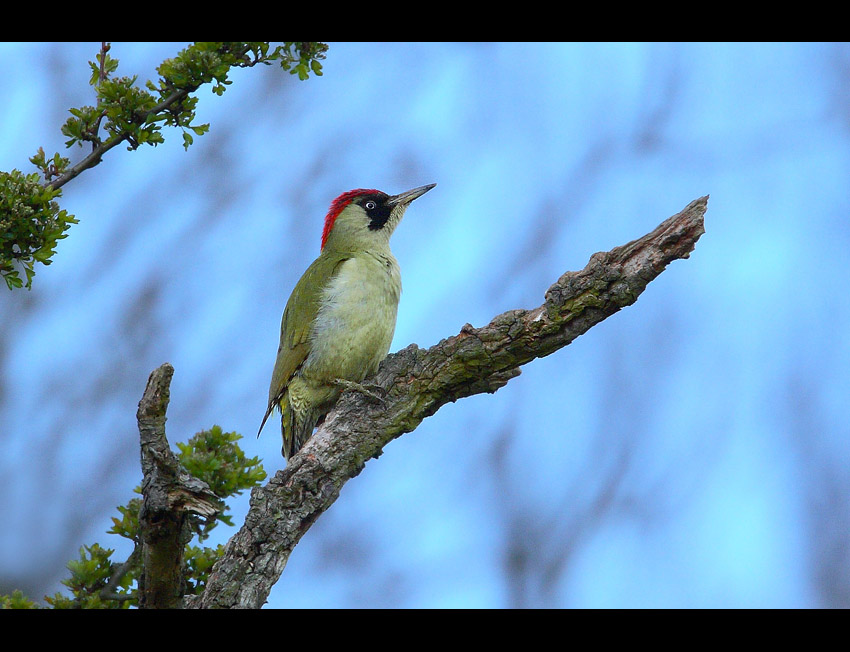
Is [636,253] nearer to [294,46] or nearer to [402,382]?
[402,382]

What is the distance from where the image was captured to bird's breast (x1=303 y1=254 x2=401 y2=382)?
516 cm

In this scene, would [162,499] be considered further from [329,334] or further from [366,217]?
[366,217]

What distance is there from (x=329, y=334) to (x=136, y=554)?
180 cm

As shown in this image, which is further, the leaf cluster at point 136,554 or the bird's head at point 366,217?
the bird's head at point 366,217

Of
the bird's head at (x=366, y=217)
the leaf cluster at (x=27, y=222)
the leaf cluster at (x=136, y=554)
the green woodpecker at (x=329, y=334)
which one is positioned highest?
the bird's head at (x=366, y=217)

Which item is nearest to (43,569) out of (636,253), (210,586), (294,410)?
(294,410)

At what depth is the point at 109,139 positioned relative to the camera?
379cm

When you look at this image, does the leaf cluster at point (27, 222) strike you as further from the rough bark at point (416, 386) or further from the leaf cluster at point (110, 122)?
the rough bark at point (416, 386)

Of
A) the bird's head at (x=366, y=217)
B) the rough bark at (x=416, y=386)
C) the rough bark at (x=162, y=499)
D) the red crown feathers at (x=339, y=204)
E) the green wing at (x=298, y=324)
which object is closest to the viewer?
the rough bark at (x=162, y=499)

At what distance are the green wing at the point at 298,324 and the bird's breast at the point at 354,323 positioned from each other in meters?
0.06

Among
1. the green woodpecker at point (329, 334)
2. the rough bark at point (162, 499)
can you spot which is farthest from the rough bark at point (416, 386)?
the green woodpecker at point (329, 334)

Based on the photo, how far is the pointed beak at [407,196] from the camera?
622 cm

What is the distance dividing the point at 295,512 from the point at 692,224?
205cm

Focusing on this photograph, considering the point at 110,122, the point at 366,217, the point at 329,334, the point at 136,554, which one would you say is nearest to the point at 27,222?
the point at 110,122
